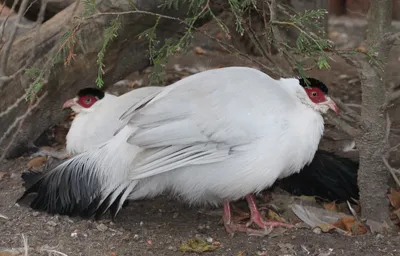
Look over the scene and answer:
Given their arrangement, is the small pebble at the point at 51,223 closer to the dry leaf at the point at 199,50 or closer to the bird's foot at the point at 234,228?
the bird's foot at the point at 234,228

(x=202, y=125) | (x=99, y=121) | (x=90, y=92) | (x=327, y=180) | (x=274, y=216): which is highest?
(x=202, y=125)

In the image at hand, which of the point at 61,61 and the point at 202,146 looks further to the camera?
the point at 61,61

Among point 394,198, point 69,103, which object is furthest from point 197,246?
point 69,103

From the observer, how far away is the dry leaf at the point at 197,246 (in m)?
3.34

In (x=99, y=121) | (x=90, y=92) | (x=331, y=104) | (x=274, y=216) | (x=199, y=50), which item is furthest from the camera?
(x=199, y=50)

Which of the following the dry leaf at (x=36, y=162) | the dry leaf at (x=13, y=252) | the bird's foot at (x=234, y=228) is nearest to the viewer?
the dry leaf at (x=13, y=252)

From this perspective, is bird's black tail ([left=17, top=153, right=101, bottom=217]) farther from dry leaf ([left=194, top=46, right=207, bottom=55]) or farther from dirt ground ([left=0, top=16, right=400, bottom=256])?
dry leaf ([left=194, top=46, right=207, bottom=55])

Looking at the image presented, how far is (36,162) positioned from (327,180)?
5.64 ft

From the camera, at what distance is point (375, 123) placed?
3379mm

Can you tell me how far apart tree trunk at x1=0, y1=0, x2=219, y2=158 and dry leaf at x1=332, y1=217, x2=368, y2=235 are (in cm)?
156

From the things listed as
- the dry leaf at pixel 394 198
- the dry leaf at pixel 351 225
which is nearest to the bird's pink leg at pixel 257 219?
the dry leaf at pixel 351 225

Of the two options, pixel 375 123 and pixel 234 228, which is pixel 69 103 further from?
pixel 375 123

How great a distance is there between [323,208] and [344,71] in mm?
2252

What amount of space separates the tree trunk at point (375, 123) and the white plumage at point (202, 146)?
0.22 metres
